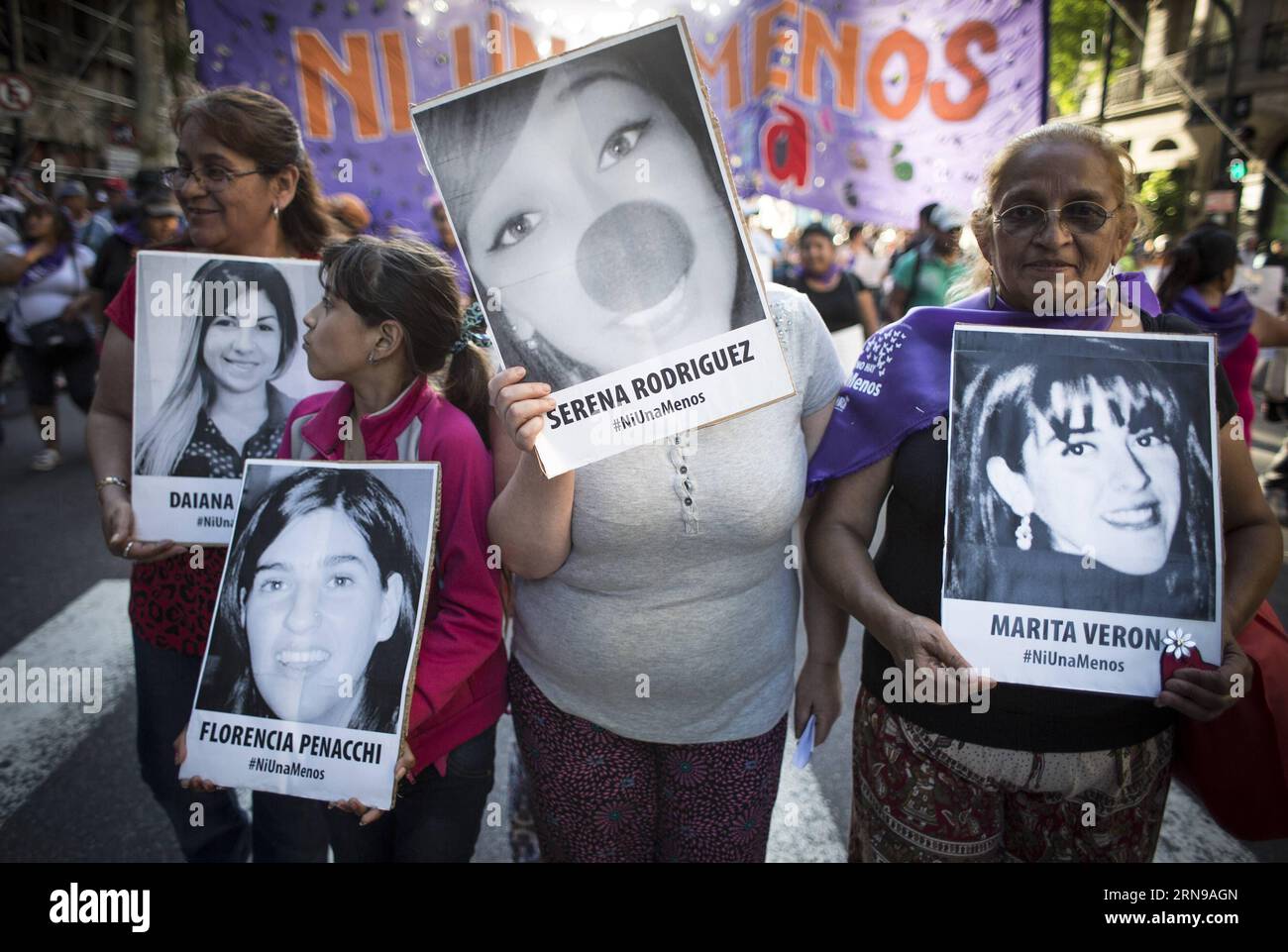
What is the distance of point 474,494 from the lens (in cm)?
162

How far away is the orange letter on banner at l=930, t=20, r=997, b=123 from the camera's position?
3.53 m

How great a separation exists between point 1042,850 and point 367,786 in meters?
1.24

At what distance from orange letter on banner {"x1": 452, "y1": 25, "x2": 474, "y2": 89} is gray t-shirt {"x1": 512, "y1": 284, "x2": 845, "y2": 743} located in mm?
2932

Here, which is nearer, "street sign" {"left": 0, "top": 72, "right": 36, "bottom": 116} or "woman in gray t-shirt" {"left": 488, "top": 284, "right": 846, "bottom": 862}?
"woman in gray t-shirt" {"left": 488, "top": 284, "right": 846, "bottom": 862}

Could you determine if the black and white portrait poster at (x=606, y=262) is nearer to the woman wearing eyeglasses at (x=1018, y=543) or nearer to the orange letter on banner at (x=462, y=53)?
the woman wearing eyeglasses at (x=1018, y=543)

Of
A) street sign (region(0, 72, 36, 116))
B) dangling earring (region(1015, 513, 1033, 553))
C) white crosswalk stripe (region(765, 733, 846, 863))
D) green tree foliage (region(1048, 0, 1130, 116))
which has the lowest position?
white crosswalk stripe (region(765, 733, 846, 863))

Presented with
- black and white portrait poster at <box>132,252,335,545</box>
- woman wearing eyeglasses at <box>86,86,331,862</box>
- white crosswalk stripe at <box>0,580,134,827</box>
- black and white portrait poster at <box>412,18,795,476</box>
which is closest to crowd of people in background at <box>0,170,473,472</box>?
white crosswalk stripe at <box>0,580,134,827</box>

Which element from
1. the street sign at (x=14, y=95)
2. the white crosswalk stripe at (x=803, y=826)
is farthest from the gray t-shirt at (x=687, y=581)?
the street sign at (x=14, y=95)

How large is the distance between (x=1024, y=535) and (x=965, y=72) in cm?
294

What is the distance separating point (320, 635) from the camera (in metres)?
1.47

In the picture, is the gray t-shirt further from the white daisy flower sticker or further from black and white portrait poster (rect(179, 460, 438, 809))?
the white daisy flower sticker

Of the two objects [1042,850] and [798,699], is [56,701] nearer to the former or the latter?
[798,699]

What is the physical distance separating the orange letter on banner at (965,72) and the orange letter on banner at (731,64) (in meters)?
0.90

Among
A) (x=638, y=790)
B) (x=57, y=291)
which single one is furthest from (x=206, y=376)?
(x=57, y=291)
